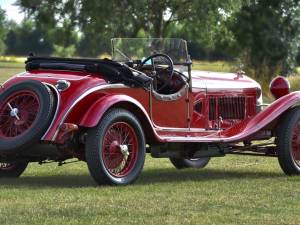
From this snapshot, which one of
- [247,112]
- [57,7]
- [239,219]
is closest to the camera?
[239,219]

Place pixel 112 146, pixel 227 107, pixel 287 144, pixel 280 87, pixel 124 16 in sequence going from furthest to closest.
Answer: pixel 124 16
pixel 280 87
pixel 227 107
pixel 287 144
pixel 112 146

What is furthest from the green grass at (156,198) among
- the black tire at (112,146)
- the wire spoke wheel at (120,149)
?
the wire spoke wheel at (120,149)

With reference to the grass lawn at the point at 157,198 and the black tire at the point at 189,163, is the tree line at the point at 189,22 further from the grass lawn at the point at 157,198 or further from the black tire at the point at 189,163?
the grass lawn at the point at 157,198

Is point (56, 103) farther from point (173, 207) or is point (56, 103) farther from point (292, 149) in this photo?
point (292, 149)

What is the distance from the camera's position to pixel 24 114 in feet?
26.8

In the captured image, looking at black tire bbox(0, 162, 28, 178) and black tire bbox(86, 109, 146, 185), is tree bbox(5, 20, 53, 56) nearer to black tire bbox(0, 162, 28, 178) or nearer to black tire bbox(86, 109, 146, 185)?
Result: black tire bbox(0, 162, 28, 178)

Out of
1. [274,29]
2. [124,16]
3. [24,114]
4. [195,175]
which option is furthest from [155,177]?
[274,29]

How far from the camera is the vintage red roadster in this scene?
7914 millimetres

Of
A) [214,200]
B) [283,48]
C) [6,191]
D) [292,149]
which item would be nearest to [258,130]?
[292,149]

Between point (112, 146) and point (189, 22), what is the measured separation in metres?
35.0

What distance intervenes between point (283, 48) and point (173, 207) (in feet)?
133

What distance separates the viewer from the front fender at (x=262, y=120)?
373 inches

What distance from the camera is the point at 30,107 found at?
818 centimetres

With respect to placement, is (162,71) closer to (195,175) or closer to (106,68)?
(106,68)
